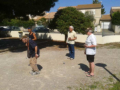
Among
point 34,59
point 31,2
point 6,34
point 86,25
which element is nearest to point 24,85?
point 34,59

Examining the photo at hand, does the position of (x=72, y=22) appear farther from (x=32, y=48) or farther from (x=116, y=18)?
(x=116, y=18)

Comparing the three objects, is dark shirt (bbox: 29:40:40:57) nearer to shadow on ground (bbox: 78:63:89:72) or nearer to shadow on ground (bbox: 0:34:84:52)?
shadow on ground (bbox: 78:63:89:72)

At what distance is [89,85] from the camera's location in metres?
4.37

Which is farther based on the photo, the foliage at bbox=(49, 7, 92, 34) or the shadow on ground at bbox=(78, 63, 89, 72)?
the foliage at bbox=(49, 7, 92, 34)

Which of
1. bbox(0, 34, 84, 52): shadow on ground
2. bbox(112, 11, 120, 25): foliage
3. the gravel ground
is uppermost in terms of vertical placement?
bbox(112, 11, 120, 25): foliage

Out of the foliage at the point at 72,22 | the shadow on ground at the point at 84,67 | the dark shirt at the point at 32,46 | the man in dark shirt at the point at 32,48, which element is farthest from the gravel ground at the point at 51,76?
the foliage at the point at 72,22

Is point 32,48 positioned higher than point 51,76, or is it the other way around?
point 32,48

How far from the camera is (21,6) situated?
9344mm

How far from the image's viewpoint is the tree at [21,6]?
8680 mm

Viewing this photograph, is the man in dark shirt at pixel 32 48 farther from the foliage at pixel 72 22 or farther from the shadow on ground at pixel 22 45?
the shadow on ground at pixel 22 45

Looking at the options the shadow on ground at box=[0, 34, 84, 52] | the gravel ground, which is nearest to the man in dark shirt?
the gravel ground

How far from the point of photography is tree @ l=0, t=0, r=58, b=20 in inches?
342

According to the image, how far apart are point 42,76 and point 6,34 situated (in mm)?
16346

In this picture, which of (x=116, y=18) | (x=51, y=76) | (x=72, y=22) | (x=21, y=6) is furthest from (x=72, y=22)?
(x=116, y=18)
